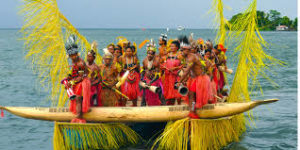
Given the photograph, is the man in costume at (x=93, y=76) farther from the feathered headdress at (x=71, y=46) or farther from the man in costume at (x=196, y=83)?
the man in costume at (x=196, y=83)

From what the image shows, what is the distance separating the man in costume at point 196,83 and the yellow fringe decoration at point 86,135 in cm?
163

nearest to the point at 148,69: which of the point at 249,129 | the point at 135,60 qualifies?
the point at 135,60

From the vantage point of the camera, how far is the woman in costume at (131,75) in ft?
31.2

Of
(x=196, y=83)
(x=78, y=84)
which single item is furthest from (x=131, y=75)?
(x=196, y=83)

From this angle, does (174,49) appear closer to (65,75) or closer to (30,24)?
(65,75)

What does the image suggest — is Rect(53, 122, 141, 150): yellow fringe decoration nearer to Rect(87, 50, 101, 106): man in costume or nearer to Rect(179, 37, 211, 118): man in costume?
Rect(87, 50, 101, 106): man in costume

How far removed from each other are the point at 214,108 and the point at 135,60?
→ 2168mm

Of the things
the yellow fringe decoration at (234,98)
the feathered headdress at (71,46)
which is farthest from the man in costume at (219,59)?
the feathered headdress at (71,46)

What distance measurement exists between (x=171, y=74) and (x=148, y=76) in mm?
648

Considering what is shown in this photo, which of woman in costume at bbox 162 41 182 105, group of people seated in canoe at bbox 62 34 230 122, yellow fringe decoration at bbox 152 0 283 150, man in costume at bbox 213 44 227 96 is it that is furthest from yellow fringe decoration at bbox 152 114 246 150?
man in costume at bbox 213 44 227 96

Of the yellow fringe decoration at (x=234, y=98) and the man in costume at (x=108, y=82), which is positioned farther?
the man in costume at (x=108, y=82)

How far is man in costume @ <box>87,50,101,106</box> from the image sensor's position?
8781 millimetres

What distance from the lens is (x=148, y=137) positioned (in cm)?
980

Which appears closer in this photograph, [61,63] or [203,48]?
[61,63]
